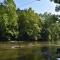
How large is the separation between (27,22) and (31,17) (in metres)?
4.28

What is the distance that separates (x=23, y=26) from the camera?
95.1 metres

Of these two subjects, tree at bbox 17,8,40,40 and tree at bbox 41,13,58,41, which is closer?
tree at bbox 17,8,40,40

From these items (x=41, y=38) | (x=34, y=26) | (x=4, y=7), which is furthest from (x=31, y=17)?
(x=4, y=7)

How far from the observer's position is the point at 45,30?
353ft

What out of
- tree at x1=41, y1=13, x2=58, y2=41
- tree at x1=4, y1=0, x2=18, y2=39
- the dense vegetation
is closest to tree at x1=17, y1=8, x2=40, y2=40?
the dense vegetation

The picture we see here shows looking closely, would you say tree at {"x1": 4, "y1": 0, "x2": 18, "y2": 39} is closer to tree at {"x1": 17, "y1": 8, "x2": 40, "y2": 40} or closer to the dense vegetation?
the dense vegetation

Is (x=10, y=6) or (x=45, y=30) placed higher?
(x=10, y=6)

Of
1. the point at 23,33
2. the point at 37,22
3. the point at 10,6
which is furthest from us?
the point at 37,22

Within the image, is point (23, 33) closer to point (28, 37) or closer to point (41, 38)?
point (28, 37)

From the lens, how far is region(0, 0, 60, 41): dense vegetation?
3268 inches

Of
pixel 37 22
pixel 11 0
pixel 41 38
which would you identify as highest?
pixel 11 0

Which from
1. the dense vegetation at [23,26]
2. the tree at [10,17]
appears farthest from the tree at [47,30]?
the tree at [10,17]

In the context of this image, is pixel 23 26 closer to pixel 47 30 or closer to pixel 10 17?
pixel 10 17

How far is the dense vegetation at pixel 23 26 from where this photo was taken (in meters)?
83.0
